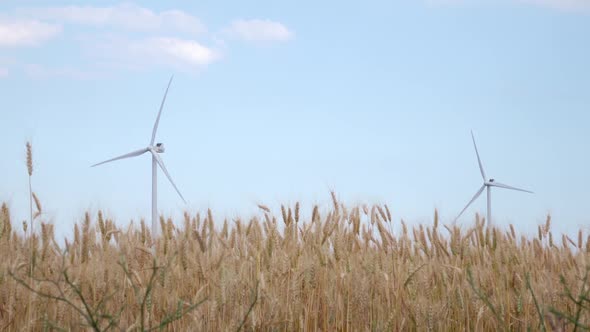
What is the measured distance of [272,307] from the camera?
4172 mm

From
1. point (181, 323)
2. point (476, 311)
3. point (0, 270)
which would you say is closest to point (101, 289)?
point (181, 323)

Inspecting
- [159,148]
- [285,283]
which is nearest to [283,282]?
[285,283]

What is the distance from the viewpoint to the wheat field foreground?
4.32 meters

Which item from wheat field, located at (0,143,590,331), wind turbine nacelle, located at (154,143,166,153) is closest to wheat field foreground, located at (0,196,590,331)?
wheat field, located at (0,143,590,331)

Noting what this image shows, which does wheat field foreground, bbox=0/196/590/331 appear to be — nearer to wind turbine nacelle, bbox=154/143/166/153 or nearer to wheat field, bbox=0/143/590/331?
wheat field, bbox=0/143/590/331

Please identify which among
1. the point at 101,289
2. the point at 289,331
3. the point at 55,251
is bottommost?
the point at 289,331

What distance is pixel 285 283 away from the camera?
16.9 ft

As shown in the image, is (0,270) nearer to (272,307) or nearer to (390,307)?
(272,307)

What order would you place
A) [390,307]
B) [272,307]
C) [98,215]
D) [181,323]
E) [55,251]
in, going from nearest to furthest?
[272,307]
[181,323]
[390,307]
[55,251]
[98,215]

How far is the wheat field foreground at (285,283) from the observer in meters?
4.32

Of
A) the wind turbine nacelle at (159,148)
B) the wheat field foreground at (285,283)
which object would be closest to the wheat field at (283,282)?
the wheat field foreground at (285,283)

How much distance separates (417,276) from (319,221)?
1877 mm

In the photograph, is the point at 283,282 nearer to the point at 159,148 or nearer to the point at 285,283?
the point at 285,283

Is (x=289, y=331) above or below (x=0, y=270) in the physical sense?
below
